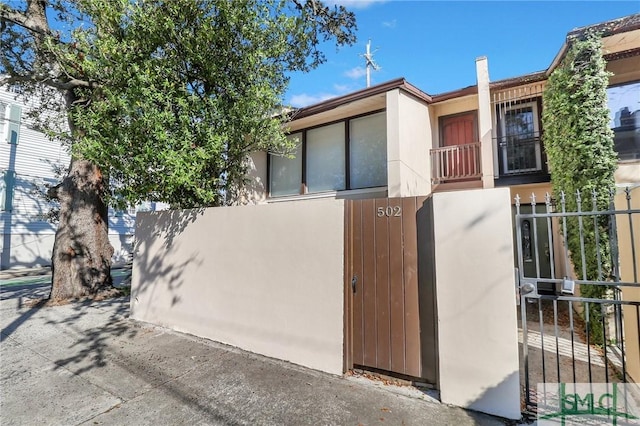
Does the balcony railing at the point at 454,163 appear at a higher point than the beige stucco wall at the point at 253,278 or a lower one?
higher

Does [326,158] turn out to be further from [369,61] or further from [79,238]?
[369,61]

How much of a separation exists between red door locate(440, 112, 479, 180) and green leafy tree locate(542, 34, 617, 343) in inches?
76.1

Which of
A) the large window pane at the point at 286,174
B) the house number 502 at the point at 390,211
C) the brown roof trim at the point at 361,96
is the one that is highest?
the brown roof trim at the point at 361,96

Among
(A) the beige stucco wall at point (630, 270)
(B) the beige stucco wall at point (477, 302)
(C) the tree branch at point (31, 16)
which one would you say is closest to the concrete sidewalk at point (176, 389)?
(B) the beige stucco wall at point (477, 302)

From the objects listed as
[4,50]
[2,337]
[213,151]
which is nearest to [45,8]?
[4,50]

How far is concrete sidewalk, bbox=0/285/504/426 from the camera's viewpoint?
9.95 feet

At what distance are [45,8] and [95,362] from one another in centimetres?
884

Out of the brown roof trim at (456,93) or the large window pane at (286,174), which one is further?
the large window pane at (286,174)

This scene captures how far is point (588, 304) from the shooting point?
161 inches

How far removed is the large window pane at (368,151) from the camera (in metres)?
7.81

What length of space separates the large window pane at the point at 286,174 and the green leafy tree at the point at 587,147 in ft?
20.5

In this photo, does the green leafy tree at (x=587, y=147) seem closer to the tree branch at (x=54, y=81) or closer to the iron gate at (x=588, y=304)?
the iron gate at (x=588, y=304)

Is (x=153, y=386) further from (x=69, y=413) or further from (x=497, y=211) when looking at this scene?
(x=497, y=211)

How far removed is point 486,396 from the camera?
3.00 m
